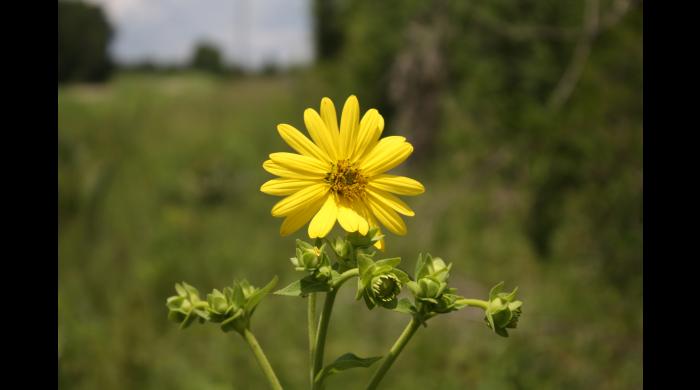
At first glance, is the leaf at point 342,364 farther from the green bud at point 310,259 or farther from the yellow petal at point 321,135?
the yellow petal at point 321,135

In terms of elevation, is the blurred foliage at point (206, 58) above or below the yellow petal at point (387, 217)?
above

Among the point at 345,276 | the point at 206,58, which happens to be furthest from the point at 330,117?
the point at 206,58

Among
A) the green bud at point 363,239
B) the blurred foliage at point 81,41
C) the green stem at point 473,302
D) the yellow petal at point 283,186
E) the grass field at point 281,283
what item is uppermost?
the blurred foliage at point 81,41

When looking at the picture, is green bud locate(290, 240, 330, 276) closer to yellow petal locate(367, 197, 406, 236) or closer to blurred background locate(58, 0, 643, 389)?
yellow petal locate(367, 197, 406, 236)

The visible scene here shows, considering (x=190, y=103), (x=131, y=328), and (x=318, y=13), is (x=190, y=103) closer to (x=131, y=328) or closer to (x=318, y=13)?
(x=318, y=13)

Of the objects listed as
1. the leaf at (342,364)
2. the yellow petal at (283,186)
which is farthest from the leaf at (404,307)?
the yellow petal at (283,186)

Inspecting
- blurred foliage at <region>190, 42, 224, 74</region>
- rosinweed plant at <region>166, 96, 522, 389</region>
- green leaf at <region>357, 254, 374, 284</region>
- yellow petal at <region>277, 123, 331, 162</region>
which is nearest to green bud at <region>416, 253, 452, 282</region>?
rosinweed plant at <region>166, 96, 522, 389</region>

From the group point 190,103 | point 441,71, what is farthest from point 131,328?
point 190,103
